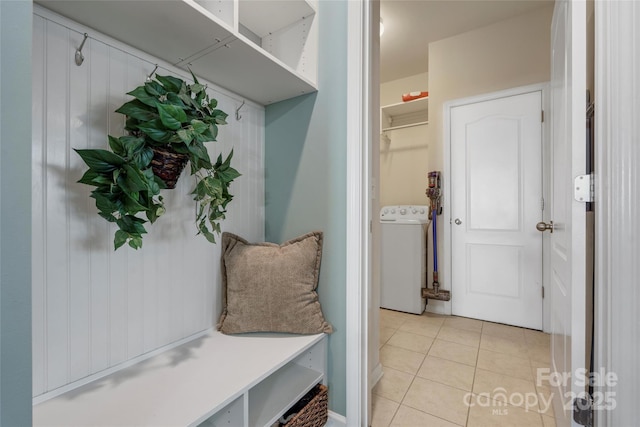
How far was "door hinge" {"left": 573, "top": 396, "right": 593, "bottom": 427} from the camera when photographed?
2.76ft

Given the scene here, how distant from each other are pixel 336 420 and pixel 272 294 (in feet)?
2.11

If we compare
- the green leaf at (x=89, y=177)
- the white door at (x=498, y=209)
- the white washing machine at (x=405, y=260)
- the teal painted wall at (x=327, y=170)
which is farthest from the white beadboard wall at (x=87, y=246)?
the white door at (x=498, y=209)

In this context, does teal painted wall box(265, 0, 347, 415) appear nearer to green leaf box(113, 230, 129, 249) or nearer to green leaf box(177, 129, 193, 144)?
green leaf box(177, 129, 193, 144)

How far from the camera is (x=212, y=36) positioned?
920 millimetres

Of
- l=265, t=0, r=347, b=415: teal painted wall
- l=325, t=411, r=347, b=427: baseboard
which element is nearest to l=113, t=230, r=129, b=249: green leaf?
l=265, t=0, r=347, b=415: teal painted wall

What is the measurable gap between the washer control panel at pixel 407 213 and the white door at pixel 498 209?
28cm

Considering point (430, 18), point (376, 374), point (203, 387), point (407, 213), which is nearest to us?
point (203, 387)

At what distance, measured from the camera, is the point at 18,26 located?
36 cm

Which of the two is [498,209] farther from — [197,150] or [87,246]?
[87,246]

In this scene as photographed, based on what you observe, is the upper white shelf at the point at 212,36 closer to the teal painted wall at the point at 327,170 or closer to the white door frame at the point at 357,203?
the teal painted wall at the point at 327,170

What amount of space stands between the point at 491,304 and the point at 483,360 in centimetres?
86

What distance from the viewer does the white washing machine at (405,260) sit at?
2682 millimetres

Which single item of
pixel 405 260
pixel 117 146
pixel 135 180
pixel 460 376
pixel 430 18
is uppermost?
pixel 430 18

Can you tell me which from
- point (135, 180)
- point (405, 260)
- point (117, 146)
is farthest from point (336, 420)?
point (405, 260)
